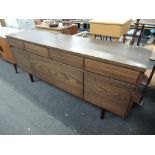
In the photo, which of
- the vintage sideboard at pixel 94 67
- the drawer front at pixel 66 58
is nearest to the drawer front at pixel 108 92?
the vintage sideboard at pixel 94 67

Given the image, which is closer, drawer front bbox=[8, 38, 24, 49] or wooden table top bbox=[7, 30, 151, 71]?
wooden table top bbox=[7, 30, 151, 71]

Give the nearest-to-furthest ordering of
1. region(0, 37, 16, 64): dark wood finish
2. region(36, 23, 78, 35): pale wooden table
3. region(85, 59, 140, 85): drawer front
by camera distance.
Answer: region(85, 59, 140, 85): drawer front < region(0, 37, 16, 64): dark wood finish < region(36, 23, 78, 35): pale wooden table

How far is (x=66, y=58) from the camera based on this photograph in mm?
1121

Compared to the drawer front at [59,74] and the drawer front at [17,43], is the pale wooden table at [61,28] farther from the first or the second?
the drawer front at [59,74]

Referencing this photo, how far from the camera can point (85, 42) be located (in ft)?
4.10

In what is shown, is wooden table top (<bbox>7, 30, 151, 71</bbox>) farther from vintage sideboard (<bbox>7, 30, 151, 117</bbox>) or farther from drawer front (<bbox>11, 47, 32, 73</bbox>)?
drawer front (<bbox>11, 47, 32, 73</bbox>)

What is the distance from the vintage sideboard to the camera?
89cm

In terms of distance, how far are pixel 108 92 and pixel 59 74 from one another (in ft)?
1.72

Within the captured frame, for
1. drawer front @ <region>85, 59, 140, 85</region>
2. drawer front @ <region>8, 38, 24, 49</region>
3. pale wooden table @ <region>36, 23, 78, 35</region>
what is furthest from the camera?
pale wooden table @ <region>36, 23, 78, 35</region>

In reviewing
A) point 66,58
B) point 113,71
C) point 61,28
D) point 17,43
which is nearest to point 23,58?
point 17,43

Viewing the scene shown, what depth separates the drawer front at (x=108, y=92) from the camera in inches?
37.6

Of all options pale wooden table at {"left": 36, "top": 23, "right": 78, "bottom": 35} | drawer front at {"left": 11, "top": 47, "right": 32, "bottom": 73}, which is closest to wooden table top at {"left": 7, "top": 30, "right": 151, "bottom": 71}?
drawer front at {"left": 11, "top": 47, "right": 32, "bottom": 73}
